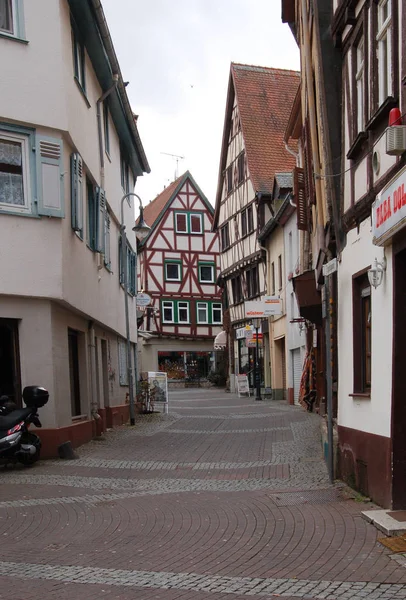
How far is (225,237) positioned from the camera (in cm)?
3794

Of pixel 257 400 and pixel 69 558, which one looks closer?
pixel 69 558

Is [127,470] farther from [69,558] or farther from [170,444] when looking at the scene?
[69,558]

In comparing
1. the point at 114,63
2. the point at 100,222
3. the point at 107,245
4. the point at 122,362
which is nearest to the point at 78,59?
the point at 114,63

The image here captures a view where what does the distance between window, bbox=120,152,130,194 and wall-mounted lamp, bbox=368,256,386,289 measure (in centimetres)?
1492

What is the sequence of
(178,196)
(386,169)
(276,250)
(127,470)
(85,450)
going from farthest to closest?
(178,196), (276,250), (85,450), (127,470), (386,169)

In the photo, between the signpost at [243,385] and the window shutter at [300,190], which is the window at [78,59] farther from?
the signpost at [243,385]

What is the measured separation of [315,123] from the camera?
12.4 m

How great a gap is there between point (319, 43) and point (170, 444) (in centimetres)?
816

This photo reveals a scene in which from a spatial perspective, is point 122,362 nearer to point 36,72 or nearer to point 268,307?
point 268,307

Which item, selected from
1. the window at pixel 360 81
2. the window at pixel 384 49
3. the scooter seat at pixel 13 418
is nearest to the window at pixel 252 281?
the scooter seat at pixel 13 418

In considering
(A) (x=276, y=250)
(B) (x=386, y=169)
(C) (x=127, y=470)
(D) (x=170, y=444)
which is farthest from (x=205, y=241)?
(B) (x=386, y=169)

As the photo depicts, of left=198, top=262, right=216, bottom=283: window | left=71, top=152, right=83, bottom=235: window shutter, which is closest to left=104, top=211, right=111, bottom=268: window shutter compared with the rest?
left=71, top=152, right=83, bottom=235: window shutter

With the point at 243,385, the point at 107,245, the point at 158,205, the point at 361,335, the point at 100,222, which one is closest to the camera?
the point at 361,335

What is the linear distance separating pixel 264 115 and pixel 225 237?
700 centimetres
